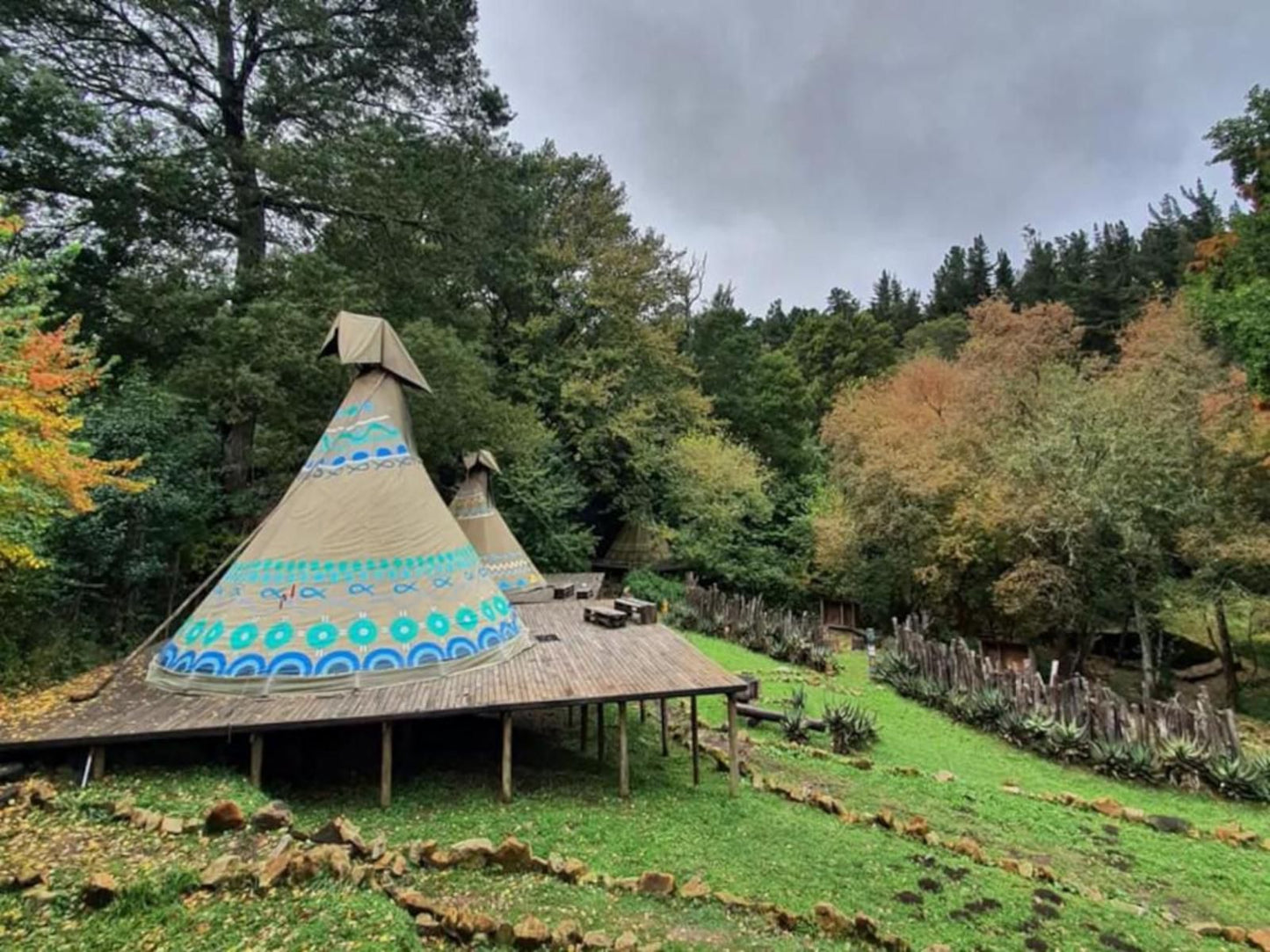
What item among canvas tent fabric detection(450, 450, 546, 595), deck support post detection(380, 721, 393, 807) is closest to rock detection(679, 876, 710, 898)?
deck support post detection(380, 721, 393, 807)

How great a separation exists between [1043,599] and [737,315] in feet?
62.1

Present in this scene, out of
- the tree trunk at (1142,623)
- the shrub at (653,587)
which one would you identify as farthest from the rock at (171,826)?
the tree trunk at (1142,623)

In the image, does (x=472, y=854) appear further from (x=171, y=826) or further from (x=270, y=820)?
(x=171, y=826)

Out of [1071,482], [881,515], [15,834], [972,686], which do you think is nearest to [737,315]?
[881,515]

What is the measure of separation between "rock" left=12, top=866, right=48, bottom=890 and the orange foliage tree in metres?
3.61

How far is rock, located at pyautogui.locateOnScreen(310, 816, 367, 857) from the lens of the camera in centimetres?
449

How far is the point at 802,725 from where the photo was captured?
10.0m

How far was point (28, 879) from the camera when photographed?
3846mm

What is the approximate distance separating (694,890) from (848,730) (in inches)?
228

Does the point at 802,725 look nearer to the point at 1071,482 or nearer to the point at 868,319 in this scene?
the point at 1071,482

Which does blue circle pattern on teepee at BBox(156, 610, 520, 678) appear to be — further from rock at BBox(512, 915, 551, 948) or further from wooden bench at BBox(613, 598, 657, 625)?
rock at BBox(512, 915, 551, 948)

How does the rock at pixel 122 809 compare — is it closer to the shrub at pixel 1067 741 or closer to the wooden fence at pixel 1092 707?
the shrub at pixel 1067 741

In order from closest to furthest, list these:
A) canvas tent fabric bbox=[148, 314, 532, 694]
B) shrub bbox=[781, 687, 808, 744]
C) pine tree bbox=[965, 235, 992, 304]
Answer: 1. canvas tent fabric bbox=[148, 314, 532, 694]
2. shrub bbox=[781, 687, 808, 744]
3. pine tree bbox=[965, 235, 992, 304]

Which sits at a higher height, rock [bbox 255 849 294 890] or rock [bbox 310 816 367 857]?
rock [bbox 255 849 294 890]
